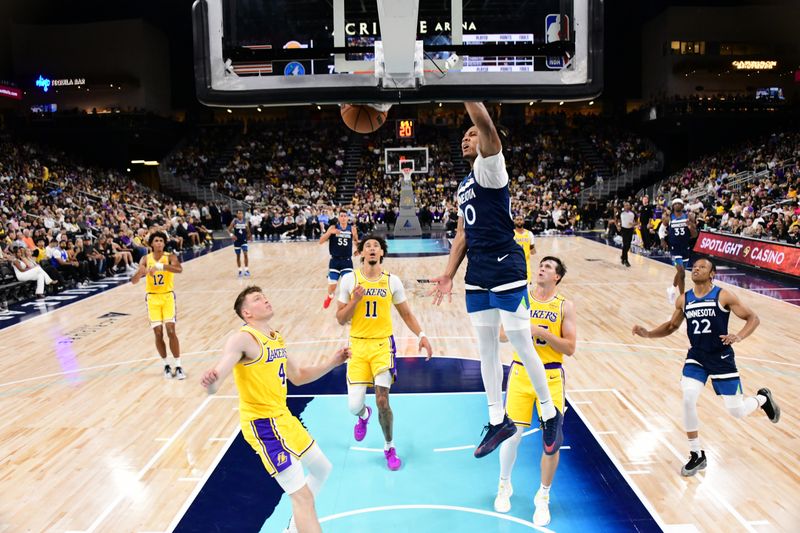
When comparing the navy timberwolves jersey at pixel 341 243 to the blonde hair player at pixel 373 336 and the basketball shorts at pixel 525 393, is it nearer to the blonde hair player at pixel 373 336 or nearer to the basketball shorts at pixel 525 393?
the blonde hair player at pixel 373 336

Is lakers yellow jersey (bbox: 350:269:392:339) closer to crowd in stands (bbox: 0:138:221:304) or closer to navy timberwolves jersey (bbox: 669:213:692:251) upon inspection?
navy timberwolves jersey (bbox: 669:213:692:251)

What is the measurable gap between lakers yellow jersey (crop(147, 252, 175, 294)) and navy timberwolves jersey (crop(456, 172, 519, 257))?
4.88 m

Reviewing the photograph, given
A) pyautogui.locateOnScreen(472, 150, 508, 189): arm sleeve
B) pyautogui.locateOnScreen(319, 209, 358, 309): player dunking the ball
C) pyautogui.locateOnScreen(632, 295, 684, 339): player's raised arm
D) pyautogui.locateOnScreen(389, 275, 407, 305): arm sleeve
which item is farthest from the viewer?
pyautogui.locateOnScreen(319, 209, 358, 309): player dunking the ball

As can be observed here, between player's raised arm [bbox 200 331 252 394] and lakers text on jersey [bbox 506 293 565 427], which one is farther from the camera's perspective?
lakers text on jersey [bbox 506 293 565 427]

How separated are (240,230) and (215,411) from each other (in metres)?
9.65

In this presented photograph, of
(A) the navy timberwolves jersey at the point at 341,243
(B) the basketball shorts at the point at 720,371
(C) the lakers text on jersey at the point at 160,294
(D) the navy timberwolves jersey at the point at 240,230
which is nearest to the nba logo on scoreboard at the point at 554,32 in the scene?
(B) the basketball shorts at the point at 720,371

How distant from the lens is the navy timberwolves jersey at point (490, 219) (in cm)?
396

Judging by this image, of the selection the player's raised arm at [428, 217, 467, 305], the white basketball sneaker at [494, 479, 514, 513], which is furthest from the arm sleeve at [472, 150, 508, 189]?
the white basketball sneaker at [494, 479, 514, 513]

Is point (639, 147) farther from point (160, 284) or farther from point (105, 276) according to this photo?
point (160, 284)

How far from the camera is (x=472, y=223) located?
160 inches

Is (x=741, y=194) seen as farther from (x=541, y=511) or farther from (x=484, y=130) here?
(x=484, y=130)

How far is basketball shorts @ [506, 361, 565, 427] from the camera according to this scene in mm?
4512

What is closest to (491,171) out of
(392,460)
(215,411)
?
(392,460)

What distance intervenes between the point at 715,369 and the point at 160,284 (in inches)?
Answer: 234
